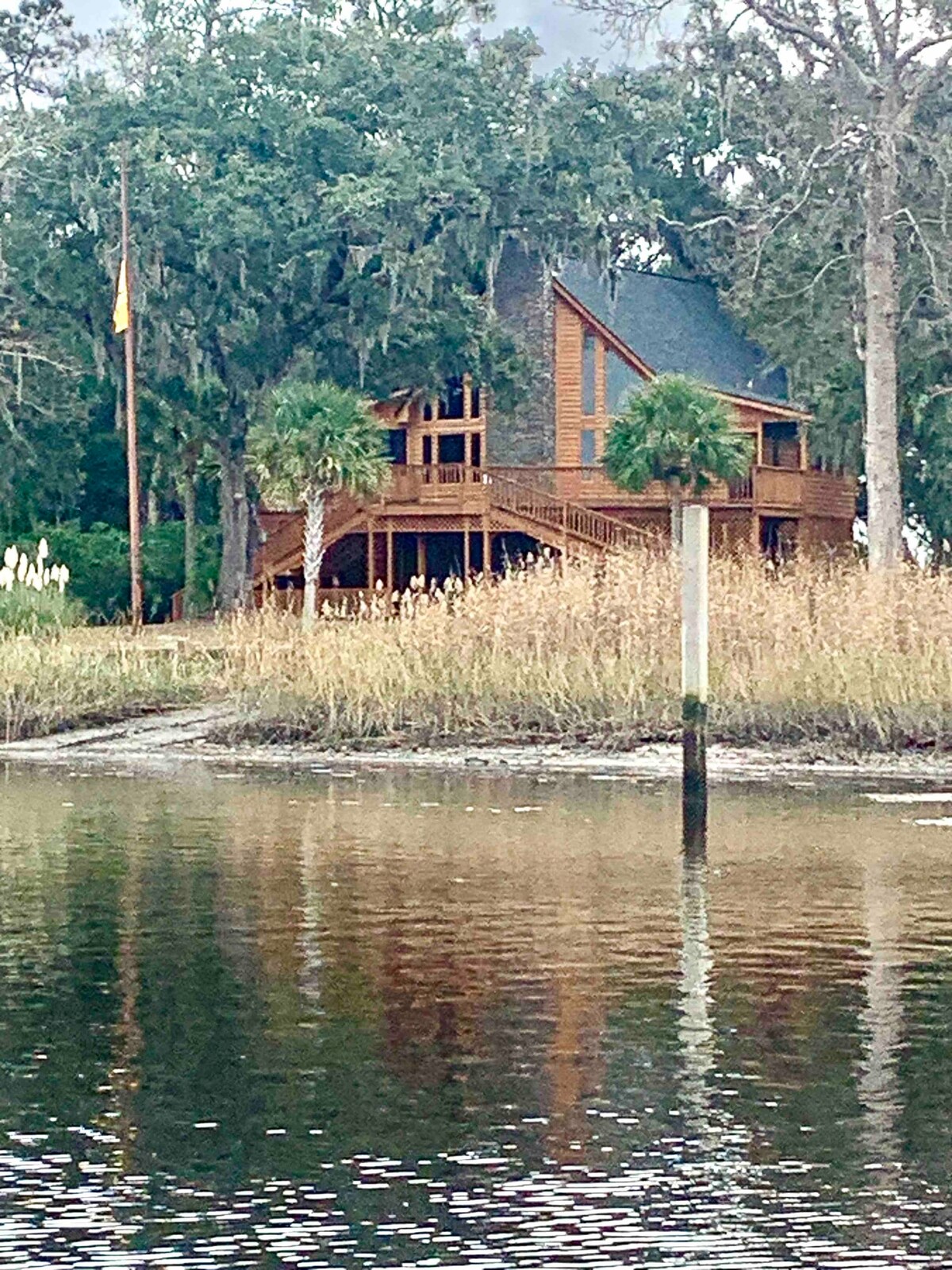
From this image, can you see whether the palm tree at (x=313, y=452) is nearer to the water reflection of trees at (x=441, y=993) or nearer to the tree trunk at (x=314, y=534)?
the tree trunk at (x=314, y=534)

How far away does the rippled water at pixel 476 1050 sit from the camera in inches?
349

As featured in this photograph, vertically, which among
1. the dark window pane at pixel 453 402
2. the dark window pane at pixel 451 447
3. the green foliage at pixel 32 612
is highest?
the dark window pane at pixel 453 402

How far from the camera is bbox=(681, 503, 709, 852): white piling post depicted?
20.1m

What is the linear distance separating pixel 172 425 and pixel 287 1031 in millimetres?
50785

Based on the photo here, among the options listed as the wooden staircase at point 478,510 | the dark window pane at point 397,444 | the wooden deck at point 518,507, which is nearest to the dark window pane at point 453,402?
the dark window pane at point 397,444

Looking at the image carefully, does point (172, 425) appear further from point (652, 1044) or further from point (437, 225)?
point (652, 1044)

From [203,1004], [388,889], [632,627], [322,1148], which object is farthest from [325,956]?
[632,627]

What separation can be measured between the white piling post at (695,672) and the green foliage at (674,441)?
35412 mm

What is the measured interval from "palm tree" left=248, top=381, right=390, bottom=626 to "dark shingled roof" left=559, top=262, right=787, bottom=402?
9.84 metres

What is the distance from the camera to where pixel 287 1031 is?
12.4 metres

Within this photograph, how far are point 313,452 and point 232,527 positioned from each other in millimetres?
7275

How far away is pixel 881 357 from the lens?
1812 inches

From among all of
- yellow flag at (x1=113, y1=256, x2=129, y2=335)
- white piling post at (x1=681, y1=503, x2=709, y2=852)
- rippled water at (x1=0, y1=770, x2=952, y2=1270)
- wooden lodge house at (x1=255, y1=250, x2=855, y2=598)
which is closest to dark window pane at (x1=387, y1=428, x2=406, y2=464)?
wooden lodge house at (x1=255, y1=250, x2=855, y2=598)

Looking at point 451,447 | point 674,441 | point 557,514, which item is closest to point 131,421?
point 557,514
